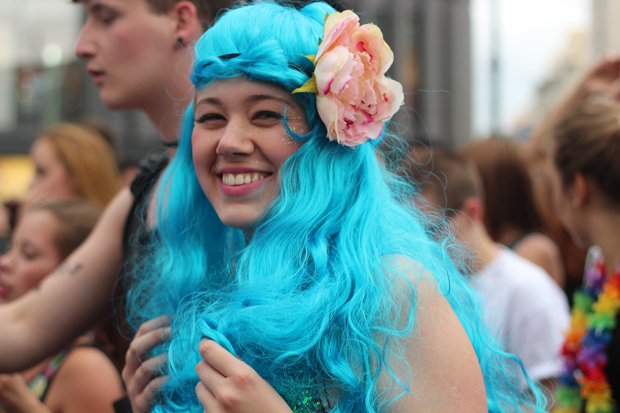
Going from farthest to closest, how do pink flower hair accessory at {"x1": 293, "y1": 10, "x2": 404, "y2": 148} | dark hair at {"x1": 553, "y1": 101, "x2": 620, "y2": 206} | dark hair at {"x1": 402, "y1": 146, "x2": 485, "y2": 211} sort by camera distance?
dark hair at {"x1": 402, "y1": 146, "x2": 485, "y2": 211} → dark hair at {"x1": 553, "y1": 101, "x2": 620, "y2": 206} → pink flower hair accessory at {"x1": 293, "y1": 10, "x2": 404, "y2": 148}

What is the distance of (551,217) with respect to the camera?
416 centimetres

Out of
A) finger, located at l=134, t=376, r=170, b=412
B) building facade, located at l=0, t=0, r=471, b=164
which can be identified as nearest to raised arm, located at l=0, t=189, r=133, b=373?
finger, located at l=134, t=376, r=170, b=412

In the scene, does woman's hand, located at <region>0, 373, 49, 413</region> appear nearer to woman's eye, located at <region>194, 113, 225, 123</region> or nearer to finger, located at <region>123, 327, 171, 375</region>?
finger, located at <region>123, 327, 171, 375</region>

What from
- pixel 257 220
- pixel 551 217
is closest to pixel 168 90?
pixel 257 220

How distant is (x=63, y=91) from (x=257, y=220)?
16481 mm

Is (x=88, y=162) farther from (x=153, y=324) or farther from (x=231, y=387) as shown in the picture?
(x=231, y=387)

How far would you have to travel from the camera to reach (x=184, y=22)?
2129 millimetres

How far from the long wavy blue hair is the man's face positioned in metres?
0.35

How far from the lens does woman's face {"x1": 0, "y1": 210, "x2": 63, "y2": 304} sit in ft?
8.58

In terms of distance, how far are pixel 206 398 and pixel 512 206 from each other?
3.09 m

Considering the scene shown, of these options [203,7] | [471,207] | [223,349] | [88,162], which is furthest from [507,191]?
[223,349]

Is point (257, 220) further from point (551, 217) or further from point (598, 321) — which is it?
point (551, 217)

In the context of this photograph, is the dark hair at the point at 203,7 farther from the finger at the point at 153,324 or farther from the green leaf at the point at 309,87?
the finger at the point at 153,324

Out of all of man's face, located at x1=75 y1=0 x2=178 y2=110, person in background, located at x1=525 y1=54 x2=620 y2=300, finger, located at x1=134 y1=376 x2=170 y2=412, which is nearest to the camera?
finger, located at x1=134 y1=376 x2=170 y2=412
